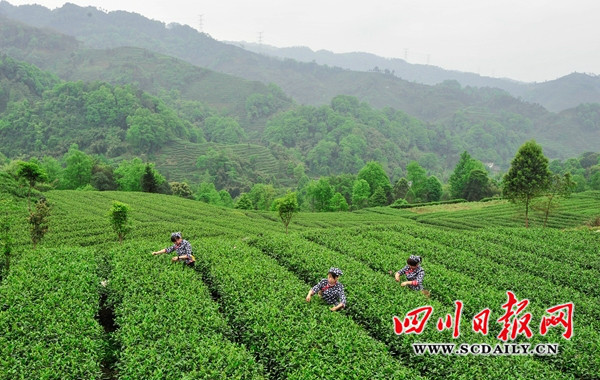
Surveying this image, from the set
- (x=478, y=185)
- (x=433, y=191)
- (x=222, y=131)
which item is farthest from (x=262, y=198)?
(x=222, y=131)

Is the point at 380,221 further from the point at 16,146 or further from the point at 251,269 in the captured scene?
the point at 16,146

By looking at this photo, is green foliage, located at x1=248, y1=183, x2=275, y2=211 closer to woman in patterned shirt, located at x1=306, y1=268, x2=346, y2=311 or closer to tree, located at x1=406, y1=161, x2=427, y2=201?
tree, located at x1=406, y1=161, x2=427, y2=201

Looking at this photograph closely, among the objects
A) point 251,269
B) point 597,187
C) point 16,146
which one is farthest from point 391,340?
point 16,146

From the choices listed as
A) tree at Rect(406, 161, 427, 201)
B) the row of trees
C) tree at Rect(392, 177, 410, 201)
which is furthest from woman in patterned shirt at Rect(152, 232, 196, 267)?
tree at Rect(406, 161, 427, 201)

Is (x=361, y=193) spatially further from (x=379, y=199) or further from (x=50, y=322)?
(x=50, y=322)

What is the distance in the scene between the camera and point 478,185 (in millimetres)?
64250

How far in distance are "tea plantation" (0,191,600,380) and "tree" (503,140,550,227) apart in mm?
14791

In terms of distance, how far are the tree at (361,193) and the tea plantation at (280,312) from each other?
158 ft

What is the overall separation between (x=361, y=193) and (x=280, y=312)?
60061mm

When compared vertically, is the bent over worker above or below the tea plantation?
above

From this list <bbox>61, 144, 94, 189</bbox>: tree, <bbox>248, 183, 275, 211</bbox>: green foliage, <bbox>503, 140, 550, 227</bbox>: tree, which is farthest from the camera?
<bbox>248, 183, 275, 211</bbox>: green foliage

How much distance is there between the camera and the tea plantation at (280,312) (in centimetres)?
866

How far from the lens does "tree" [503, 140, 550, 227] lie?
34.7 m

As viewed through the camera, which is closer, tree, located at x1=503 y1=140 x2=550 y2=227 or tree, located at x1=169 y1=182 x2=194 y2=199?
tree, located at x1=503 y1=140 x2=550 y2=227
